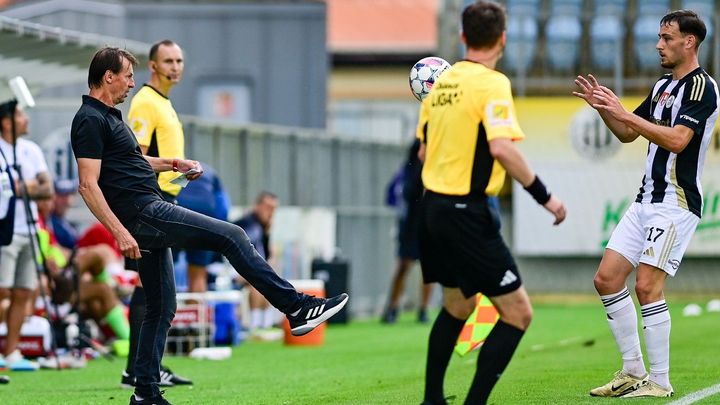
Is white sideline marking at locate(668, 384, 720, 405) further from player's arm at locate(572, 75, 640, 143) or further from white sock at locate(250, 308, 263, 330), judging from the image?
white sock at locate(250, 308, 263, 330)

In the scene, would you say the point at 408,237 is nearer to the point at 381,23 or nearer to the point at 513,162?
the point at 513,162

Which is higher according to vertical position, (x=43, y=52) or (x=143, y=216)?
(x=43, y=52)

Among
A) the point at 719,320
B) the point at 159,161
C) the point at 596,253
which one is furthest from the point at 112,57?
the point at 596,253

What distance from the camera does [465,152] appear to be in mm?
7648

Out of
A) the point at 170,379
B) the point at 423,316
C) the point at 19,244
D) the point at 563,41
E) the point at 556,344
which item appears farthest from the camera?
the point at 563,41

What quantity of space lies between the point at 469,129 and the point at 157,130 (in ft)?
12.8

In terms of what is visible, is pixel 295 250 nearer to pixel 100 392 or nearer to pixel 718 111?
pixel 100 392

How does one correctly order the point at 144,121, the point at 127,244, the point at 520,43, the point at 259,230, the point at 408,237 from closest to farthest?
1. the point at 127,244
2. the point at 144,121
3. the point at 259,230
4. the point at 408,237
5. the point at 520,43

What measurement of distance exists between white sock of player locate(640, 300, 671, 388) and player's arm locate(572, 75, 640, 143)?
1019 millimetres

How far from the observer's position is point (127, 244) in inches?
340

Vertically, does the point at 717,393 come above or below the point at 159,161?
below

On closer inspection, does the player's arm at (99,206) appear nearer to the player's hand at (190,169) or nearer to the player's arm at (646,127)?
the player's hand at (190,169)

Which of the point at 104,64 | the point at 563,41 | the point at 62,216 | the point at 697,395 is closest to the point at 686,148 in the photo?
the point at 697,395

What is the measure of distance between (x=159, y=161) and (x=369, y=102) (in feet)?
111
